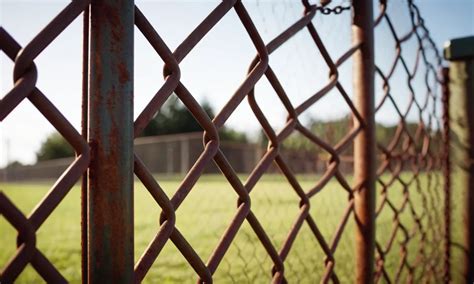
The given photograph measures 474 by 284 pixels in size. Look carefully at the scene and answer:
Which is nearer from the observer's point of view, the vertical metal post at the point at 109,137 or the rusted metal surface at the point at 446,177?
the vertical metal post at the point at 109,137

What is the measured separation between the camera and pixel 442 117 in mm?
1346

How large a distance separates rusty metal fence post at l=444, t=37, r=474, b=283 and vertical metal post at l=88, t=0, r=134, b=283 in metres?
1.19

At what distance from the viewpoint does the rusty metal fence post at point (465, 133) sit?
1.17 metres

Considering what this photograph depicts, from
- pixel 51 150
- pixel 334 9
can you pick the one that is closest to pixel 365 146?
pixel 334 9

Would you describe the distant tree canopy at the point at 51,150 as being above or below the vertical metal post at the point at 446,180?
below

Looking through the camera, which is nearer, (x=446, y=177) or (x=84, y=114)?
(x=84, y=114)

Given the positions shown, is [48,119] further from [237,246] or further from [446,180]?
[446,180]

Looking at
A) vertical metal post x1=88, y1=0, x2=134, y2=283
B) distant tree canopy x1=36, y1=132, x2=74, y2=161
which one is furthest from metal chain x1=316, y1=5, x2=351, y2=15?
distant tree canopy x1=36, y1=132, x2=74, y2=161

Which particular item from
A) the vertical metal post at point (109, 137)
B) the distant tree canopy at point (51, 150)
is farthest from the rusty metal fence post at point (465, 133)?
the distant tree canopy at point (51, 150)

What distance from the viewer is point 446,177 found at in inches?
50.8

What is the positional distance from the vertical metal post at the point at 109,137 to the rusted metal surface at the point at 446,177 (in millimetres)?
1261

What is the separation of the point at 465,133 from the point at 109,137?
4.13 feet

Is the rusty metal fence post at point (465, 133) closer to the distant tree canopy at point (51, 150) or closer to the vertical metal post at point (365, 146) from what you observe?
the vertical metal post at point (365, 146)

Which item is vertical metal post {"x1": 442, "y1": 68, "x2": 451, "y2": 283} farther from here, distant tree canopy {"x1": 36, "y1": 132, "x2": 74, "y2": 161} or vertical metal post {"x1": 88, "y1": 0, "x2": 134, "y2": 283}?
distant tree canopy {"x1": 36, "y1": 132, "x2": 74, "y2": 161}
